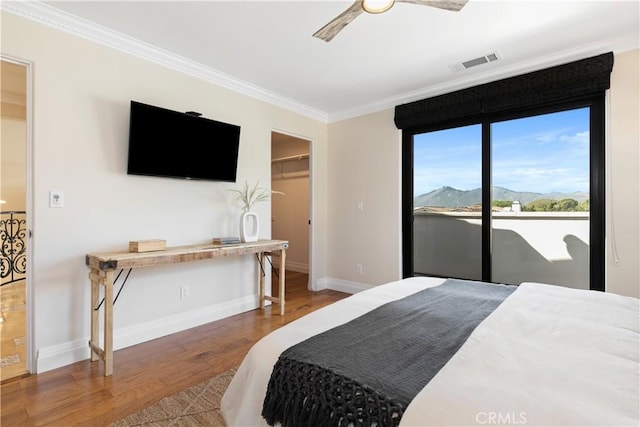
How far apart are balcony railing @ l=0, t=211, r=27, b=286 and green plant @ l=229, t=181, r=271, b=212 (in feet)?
10.2

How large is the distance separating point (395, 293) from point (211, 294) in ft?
6.85

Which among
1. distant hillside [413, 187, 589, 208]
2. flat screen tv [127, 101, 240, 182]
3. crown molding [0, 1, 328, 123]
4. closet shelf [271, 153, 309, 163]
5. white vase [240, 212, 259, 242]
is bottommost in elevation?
white vase [240, 212, 259, 242]

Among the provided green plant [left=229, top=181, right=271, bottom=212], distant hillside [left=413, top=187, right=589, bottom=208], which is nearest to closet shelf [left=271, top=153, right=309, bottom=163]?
green plant [left=229, top=181, right=271, bottom=212]

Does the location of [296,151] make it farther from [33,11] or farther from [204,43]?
[33,11]

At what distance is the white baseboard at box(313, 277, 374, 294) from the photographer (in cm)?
429

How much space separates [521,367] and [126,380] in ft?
7.46

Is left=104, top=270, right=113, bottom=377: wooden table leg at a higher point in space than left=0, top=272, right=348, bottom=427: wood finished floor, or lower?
higher

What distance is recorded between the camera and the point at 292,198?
19.4ft

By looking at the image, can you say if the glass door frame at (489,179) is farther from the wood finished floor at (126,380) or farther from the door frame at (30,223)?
the door frame at (30,223)

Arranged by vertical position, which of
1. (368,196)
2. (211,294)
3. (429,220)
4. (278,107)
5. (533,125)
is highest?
(278,107)

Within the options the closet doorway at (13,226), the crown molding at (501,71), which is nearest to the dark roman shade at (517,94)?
the crown molding at (501,71)

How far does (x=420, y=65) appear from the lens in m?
3.04

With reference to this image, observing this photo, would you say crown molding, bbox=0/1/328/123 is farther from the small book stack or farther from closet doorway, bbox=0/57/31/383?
the small book stack

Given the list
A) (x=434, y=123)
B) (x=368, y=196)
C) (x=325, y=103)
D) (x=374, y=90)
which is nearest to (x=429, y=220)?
(x=368, y=196)
